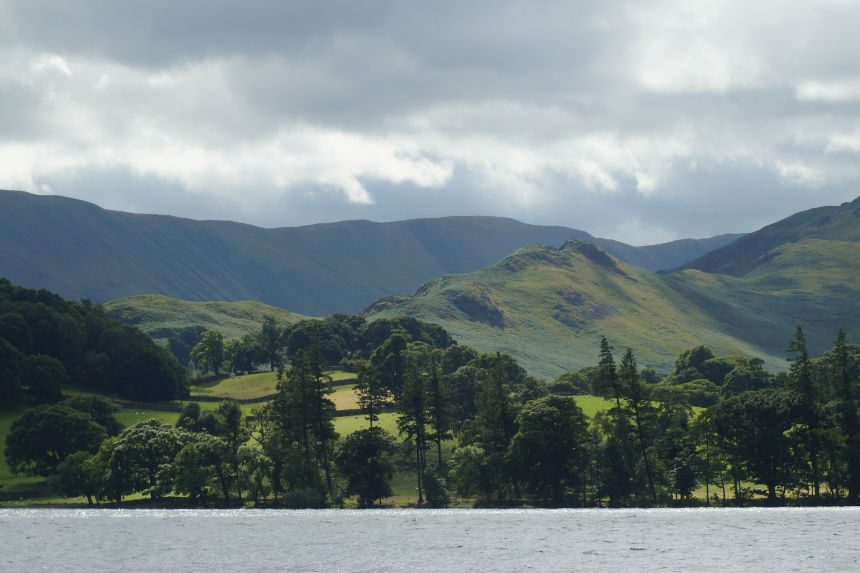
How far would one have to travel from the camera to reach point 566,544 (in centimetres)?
8725

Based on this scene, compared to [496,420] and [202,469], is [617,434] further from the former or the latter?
[202,469]

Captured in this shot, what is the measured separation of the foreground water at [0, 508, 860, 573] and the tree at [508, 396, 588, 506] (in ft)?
15.0

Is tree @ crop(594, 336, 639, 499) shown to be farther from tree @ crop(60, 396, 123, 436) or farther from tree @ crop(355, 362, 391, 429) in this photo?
tree @ crop(60, 396, 123, 436)

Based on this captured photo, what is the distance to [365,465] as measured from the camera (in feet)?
357

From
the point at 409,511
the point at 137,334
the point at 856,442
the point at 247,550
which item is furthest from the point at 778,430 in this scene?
the point at 137,334

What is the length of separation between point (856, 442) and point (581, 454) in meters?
34.8

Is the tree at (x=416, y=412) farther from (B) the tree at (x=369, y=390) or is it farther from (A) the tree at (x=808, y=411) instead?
(A) the tree at (x=808, y=411)

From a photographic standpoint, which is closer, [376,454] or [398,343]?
[376,454]

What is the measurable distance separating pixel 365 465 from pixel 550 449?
25.6 metres

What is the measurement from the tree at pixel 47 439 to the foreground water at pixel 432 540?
1473 centimetres

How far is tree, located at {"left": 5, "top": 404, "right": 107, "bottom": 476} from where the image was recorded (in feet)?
403

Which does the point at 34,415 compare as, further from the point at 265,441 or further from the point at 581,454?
the point at 581,454

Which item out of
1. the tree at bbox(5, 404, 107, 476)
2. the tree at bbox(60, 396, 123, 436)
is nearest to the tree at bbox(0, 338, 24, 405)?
the tree at bbox(60, 396, 123, 436)

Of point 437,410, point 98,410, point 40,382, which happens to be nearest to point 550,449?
point 437,410
